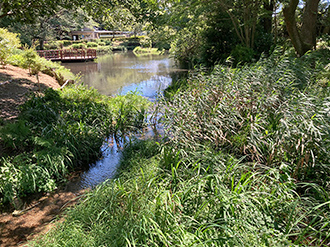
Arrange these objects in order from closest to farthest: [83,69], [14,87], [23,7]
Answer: [23,7], [14,87], [83,69]

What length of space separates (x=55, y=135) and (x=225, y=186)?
334 centimetres

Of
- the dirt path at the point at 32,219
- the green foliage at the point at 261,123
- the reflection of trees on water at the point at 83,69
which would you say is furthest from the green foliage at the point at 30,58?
the reflection of trees on water at the point at 83,69

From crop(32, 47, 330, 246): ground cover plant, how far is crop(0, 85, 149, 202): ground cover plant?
992mm

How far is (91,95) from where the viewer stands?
7059 mm

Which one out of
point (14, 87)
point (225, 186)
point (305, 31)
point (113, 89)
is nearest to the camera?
point (225, 186)

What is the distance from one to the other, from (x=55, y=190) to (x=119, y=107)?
2.98 m

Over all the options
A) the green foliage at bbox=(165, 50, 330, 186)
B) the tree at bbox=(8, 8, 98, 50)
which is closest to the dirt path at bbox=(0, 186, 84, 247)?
the green foliage at bbox=(165, 50, 330, 186)

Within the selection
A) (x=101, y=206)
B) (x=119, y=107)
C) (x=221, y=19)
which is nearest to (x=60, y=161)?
(x=101, y=206)

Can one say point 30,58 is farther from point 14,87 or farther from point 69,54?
point 69,54

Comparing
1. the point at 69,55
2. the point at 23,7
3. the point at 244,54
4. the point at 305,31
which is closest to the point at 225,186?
the point at 23,7

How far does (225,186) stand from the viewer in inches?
103

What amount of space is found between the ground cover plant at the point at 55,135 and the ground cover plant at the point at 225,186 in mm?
992

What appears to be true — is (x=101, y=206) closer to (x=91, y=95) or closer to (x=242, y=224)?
(x=242, y=224)

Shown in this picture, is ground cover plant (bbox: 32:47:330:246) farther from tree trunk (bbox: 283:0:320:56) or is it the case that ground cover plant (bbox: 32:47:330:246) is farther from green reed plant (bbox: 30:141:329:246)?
tree trunk (bbox: 283:0:320:56)
